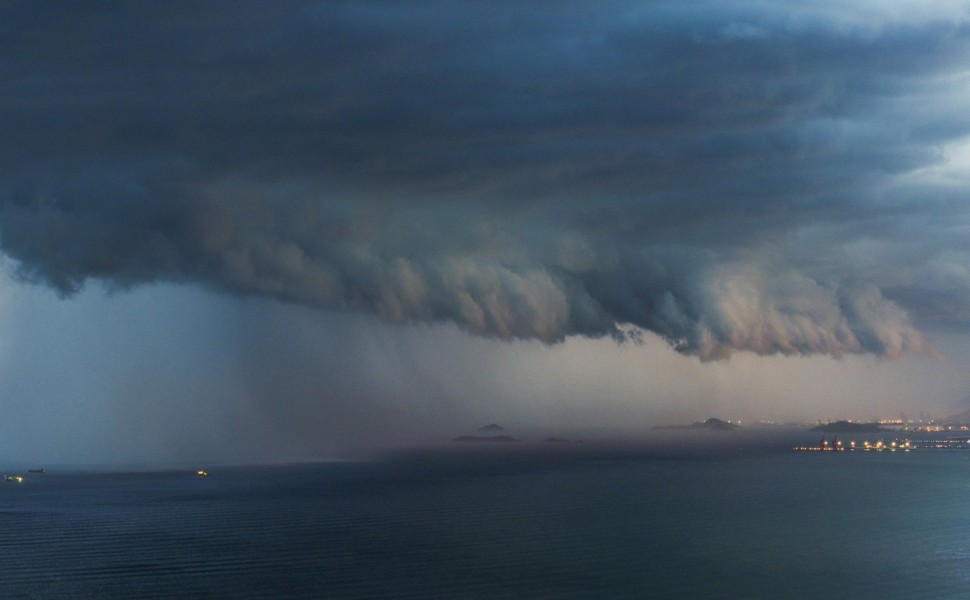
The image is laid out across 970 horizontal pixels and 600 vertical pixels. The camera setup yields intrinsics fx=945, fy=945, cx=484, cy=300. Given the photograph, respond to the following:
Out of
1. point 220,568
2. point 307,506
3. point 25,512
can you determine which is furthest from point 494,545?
point 25,512

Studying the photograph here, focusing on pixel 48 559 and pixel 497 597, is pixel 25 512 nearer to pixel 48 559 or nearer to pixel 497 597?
pixel 48 559

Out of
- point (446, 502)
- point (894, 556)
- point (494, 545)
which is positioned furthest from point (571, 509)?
point (894, 556)

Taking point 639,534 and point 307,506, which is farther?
point 307,506

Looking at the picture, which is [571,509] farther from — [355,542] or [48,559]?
[48,559]

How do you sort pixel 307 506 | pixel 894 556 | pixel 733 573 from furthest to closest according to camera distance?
pixel 307 506, pixel 894 556, pixel 733 573

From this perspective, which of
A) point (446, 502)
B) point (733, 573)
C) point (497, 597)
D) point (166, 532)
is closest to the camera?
point (497, 597)

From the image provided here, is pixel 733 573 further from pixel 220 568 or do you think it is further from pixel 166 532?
pixel 166 532

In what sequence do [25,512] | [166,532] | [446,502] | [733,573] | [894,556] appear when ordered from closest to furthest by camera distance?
[733,573], [894,556], [166,532], [25,512], [446,502]

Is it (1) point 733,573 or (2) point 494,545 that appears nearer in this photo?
(1) point 733,573

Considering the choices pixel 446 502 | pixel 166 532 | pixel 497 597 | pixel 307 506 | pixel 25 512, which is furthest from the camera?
pixel 446 502
